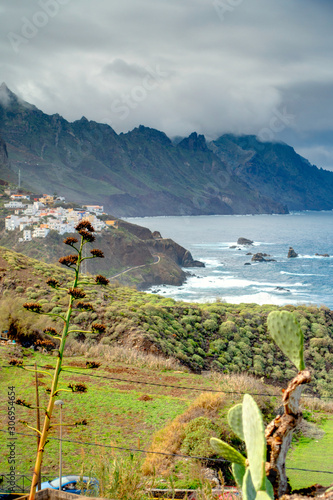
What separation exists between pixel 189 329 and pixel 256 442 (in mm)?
19025

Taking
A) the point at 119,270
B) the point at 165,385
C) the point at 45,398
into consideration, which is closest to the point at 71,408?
the point at 45,398

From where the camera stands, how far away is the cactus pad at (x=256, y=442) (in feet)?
8.70

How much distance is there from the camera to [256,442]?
107 inches

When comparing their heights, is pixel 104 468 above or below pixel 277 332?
below

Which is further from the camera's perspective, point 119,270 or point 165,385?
point 119,270

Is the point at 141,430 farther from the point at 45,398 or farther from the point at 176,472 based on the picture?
the point at 45,398

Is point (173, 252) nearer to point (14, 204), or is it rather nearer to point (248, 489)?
point (14, 204)

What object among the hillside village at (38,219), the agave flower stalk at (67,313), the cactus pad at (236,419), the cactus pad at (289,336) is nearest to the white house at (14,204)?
the hillside village at (38,219)

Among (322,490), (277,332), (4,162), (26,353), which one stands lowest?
(26,353)

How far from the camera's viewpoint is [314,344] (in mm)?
21078

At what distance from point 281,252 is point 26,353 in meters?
96.7

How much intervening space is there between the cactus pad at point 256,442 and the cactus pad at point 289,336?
2.00ft

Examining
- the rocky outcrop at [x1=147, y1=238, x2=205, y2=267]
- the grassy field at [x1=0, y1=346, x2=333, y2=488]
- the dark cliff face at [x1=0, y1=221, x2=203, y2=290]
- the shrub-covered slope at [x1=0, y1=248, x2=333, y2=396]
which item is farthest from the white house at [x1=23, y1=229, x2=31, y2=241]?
the grassy field at [x1=0, y1=346, x2=333, y2=488]

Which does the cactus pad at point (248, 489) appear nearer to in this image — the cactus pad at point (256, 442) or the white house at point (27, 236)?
the cactus pad at point (256, 442)
